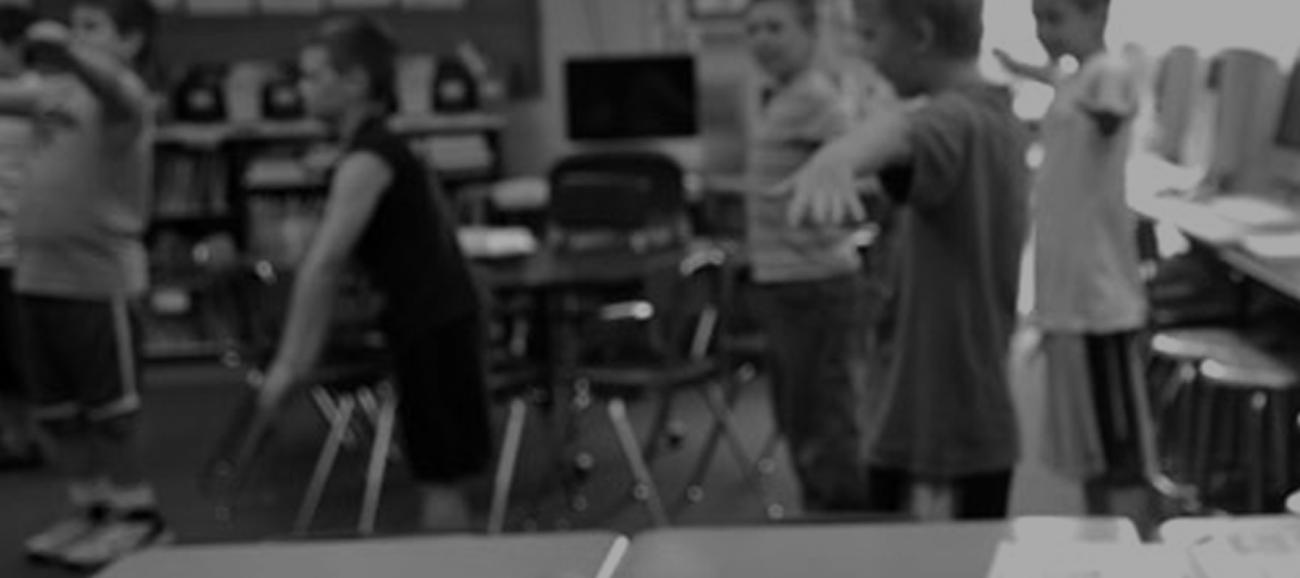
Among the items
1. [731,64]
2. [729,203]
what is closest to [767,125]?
[729,203]

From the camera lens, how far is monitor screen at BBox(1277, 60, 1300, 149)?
5199mm

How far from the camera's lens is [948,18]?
2809 millimetres

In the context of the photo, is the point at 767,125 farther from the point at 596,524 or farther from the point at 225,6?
the point at 225,6

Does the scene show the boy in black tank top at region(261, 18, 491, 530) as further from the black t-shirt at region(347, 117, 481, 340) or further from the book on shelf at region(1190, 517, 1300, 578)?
the book on shelf at region(1190, 517, 1300, 578)

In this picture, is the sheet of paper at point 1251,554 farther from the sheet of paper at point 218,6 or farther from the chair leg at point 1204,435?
the sheet of paper at point 218,6

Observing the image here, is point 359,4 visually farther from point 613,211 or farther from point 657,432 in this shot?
point 657,432

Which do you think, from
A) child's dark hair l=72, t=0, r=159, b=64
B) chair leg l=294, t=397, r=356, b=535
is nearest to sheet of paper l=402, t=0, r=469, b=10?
chair leg l=294, t=397, r=356, b=535

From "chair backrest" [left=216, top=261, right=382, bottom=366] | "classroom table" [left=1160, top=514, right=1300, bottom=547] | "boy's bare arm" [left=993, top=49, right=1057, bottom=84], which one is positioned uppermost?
"boy's bare arm" [left=993, top=49, right=1057, bottom=84]

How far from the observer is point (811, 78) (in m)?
4.30

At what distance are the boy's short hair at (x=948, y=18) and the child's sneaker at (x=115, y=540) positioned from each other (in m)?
2.75

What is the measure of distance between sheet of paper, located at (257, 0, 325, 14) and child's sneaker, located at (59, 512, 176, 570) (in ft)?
11.2

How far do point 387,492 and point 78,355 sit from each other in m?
1.16

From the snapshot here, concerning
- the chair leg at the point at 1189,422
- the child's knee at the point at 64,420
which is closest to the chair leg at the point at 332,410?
the child's knee at the point at 64,420

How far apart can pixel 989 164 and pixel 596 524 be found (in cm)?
243
